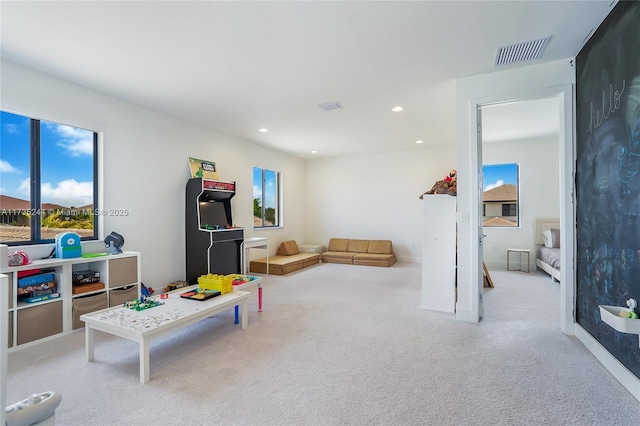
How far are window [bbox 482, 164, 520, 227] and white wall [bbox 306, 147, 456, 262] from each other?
0.92 meters

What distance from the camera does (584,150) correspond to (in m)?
2.94

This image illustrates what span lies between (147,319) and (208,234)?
2.33 metres

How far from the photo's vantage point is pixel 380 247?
25.3 ft

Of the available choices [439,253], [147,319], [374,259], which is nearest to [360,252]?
[374,259]

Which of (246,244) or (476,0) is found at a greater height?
A: (476,0)

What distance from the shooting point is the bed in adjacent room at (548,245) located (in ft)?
18.2

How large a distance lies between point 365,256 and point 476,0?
222 inches

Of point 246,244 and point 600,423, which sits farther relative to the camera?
point 246,244

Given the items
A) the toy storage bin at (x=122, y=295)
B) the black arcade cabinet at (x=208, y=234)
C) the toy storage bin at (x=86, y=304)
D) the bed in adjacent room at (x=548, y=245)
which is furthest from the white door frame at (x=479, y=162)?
the toy storage bin at (x=86, y=304)

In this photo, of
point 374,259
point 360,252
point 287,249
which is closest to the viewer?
point 374,259

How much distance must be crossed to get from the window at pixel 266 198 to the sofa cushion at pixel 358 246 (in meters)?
1.93

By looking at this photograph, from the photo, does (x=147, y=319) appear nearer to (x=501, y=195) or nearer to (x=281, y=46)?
(x=281, y=46)

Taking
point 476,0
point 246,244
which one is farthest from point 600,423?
point 246,244

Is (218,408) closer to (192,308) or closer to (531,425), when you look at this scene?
(192,308)
